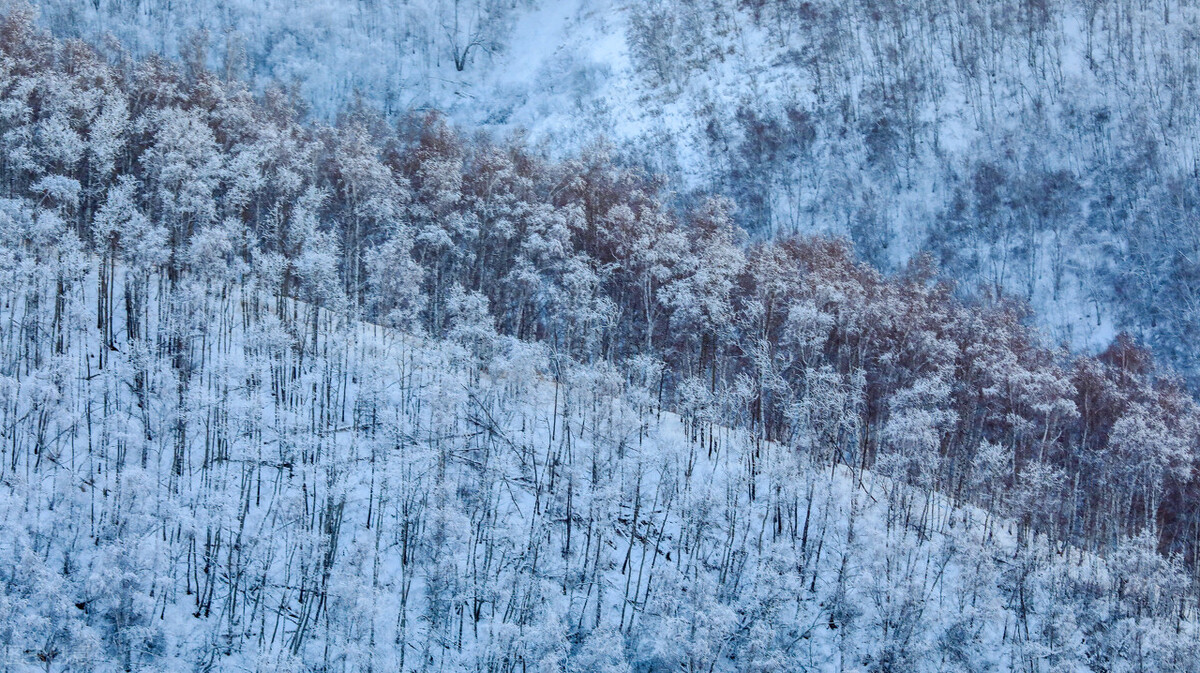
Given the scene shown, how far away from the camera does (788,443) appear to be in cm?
2823

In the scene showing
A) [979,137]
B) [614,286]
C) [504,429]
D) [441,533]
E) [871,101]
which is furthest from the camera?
[871,101]

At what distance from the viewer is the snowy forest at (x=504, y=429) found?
59.7 feet

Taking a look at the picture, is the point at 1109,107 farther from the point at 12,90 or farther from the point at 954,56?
the point at 12,90

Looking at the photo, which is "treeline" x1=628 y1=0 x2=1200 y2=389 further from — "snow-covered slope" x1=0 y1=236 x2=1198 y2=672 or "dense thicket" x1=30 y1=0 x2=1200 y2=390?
"snow-covered slope" x1=0 y1=236 x2=1198 y2=672

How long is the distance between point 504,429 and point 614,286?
17482 mm

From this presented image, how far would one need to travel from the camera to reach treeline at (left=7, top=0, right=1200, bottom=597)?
29.4m

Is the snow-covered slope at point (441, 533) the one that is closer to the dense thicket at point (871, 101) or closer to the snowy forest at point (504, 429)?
the snowy forest at point (504, 429)

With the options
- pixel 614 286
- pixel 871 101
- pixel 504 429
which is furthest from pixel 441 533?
pixel 871 101

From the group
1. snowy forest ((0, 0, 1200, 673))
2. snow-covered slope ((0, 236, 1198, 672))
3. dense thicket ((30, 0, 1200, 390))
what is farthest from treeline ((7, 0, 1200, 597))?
dense thicket ((30, 0, 1200, 390))

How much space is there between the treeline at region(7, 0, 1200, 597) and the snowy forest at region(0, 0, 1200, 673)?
0.75 feet

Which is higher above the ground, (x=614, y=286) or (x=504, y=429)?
(x=614, y=286)

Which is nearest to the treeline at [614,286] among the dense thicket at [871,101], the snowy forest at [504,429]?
the snowy forest at [504,429]

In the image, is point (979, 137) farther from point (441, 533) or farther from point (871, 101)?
point (441, 533)

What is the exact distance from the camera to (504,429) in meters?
24.4
